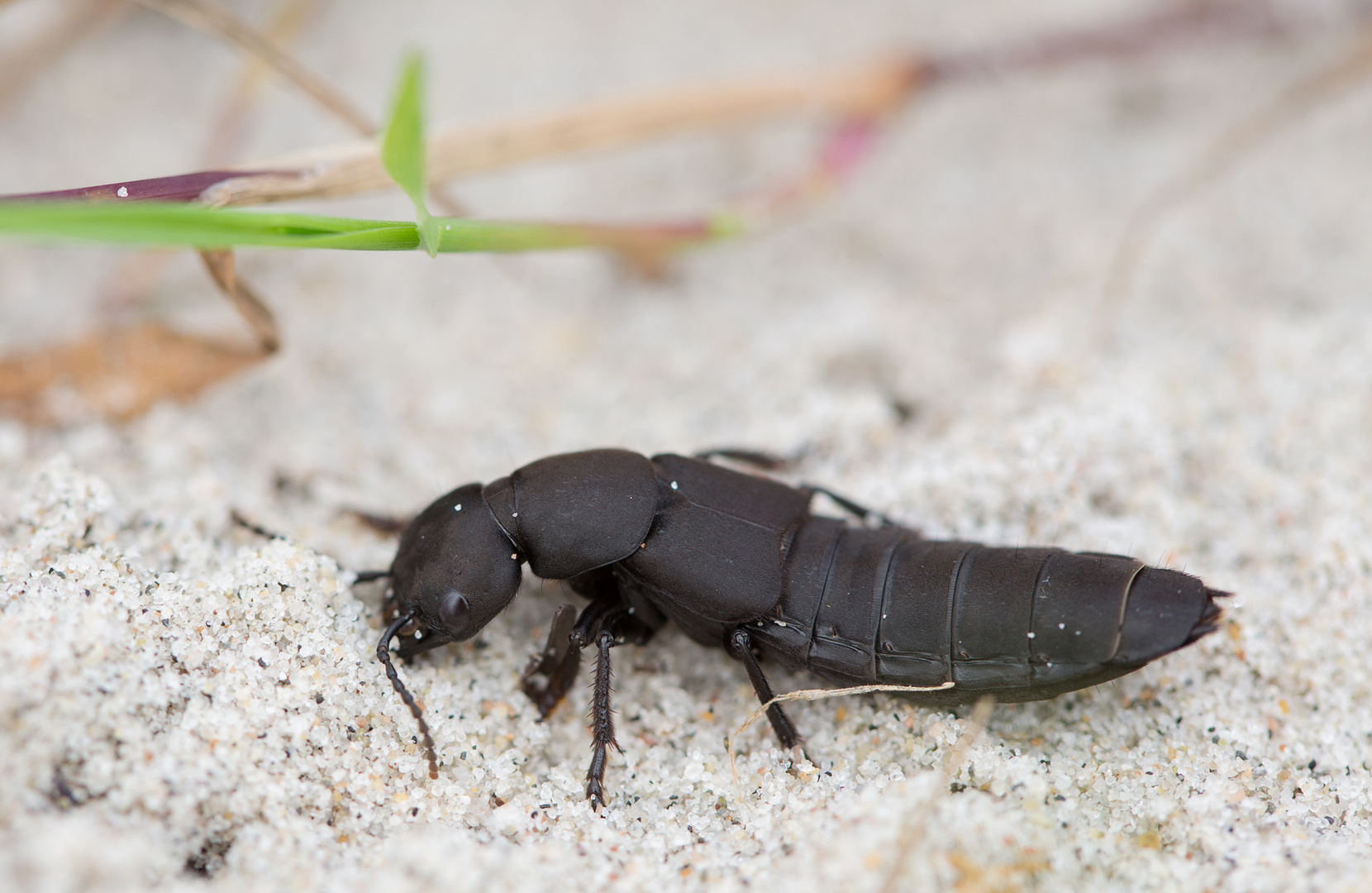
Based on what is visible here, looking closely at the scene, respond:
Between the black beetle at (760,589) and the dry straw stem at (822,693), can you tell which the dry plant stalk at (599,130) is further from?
the dry straw stem at (822,693)

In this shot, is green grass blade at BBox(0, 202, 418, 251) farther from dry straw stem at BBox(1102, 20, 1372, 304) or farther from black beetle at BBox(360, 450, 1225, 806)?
dry straw stem at BBox(1102, 20, 1372, 304)

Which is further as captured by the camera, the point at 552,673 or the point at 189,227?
the point at 552,673

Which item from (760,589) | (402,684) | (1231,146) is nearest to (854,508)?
(760,589)

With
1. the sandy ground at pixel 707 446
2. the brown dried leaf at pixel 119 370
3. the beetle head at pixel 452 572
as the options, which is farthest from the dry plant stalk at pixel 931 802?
the brown dried leaf at pixel 119 370

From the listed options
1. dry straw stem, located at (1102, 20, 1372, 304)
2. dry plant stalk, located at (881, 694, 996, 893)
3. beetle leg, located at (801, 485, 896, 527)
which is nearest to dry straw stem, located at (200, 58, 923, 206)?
dry straw stem, located at (1102, 20, 1372, 304)

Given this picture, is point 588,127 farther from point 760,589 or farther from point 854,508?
point 760,589

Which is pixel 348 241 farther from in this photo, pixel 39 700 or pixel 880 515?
pixel 880 515

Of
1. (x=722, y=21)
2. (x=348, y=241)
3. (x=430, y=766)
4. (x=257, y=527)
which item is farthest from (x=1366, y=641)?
(x=722, y=21)
